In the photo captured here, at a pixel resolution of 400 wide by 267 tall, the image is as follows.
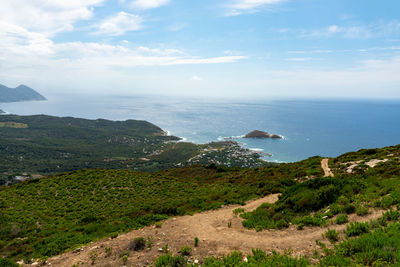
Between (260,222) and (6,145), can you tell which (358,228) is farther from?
(6,145)

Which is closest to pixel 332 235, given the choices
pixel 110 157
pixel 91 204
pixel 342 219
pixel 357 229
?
pixel 357 229

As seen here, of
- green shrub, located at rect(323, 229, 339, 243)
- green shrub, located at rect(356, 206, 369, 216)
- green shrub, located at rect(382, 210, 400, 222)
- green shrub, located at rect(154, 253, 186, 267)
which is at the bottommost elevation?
green shrub, located at rect(154, 253, 186, 267)

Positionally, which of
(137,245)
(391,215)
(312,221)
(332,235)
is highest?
(391,215)

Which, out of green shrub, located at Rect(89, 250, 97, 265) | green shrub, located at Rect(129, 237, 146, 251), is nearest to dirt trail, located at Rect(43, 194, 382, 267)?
green shrub, located at Rect(89, 250, 97, 265)

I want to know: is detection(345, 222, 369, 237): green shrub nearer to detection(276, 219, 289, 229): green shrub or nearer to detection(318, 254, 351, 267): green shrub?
detection(318, 254, 351, 267): green shrub

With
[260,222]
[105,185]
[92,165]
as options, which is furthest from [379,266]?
[92,165]

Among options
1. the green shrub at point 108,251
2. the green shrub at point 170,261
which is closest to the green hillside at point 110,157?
the green shrub at point 108,251

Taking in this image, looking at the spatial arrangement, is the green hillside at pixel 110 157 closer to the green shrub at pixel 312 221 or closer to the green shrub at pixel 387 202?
the green shrub at pixel 312 221

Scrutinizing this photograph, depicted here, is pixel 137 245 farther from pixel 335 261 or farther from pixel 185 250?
pixel 335 261
